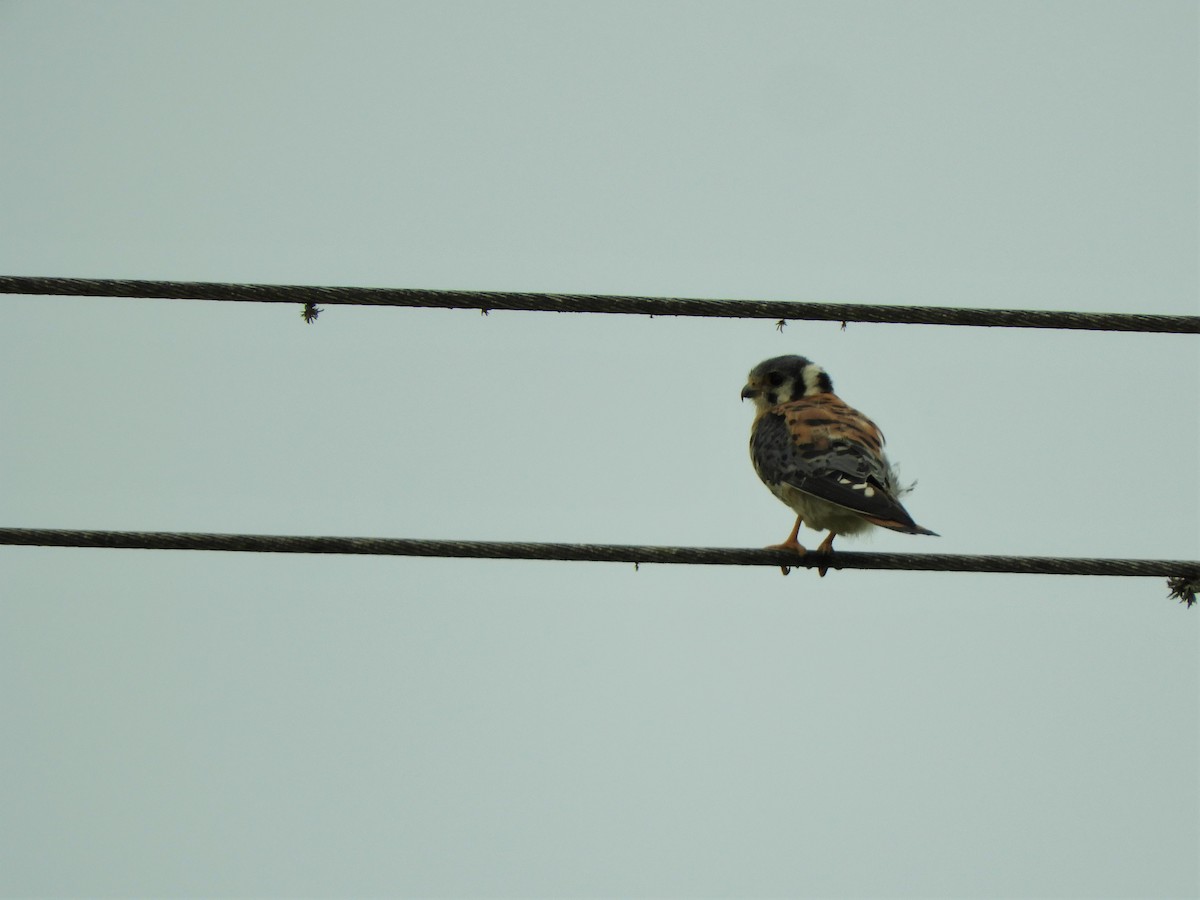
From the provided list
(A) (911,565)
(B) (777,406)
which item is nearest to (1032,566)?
(A) (911,565)

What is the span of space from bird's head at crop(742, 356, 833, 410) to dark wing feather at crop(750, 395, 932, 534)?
1.36 ft

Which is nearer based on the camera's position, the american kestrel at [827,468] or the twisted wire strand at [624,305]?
the twisted wire strand at [624,305]

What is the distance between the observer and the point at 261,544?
4488 millimetres

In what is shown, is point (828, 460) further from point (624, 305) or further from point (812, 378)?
point (624, 305)

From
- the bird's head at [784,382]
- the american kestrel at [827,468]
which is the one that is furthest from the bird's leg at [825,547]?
the bird's head at [784,382]

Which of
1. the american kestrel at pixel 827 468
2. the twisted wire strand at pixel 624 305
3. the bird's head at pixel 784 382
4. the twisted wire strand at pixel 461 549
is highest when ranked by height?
the bird's head at pixel 784 382

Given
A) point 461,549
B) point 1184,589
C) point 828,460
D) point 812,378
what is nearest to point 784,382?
point 812,378

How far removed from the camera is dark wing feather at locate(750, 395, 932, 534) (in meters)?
6.06

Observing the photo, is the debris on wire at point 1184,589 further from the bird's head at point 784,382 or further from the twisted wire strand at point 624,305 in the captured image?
the bird's head at point 784,382

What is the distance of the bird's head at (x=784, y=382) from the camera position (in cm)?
799

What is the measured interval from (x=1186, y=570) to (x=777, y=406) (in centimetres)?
320

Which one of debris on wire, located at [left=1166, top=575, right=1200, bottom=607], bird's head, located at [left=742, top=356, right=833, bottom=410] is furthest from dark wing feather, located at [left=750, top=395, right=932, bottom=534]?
debris on wire, located at [left=1166, top=575, right=1200, bottom=607]

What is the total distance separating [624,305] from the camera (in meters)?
4.71

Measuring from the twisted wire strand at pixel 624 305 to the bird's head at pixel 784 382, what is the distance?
10.4 ft
